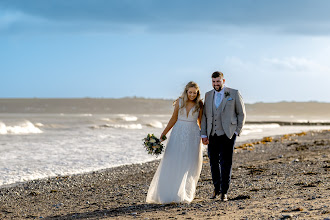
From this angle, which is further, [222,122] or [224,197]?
[224,197]

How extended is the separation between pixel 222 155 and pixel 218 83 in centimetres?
107

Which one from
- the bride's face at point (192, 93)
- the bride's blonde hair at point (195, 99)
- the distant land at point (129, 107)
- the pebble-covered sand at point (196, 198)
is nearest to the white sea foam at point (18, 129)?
the pebble-covered sand at point (196, 198)

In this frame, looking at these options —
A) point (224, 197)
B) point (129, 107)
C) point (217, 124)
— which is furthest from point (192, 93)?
point (129, 107)

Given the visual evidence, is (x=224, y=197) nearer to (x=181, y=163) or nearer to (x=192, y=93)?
(x=181, y=163)

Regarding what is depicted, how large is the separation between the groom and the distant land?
68.0 m

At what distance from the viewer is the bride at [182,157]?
704 centimetres

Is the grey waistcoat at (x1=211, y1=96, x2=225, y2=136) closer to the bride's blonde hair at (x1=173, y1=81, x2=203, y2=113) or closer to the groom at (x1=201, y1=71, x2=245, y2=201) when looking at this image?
the groom at (x1=201, y1=71, x2=245, y2=201)

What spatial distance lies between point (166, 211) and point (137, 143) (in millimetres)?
13124

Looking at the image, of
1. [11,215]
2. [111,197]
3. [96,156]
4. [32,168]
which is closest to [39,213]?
[11,215]

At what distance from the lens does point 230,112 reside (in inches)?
267

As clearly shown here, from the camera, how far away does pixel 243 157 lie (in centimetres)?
1417

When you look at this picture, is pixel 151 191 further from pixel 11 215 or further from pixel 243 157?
pixel 243 157

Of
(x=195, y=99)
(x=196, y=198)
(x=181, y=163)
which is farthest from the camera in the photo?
(x=196, y=198)

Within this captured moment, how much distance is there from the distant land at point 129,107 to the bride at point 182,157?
67.7m
